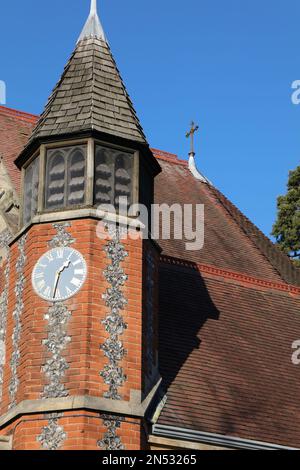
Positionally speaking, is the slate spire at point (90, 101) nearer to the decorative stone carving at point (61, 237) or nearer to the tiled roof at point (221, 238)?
the decorative stone carving at point (61, 237)

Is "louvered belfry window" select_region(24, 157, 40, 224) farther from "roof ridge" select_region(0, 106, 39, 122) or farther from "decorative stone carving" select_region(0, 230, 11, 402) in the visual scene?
"roof ridge" select_region(0, 106, 39, 122)

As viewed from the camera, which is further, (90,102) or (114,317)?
(90,102)

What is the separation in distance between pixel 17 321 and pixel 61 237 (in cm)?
146

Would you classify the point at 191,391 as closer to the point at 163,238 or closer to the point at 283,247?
the point at 163,238

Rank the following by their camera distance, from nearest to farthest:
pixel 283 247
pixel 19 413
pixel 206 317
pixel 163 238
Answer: pixel 19 413 → pixel 206 317 → pixel 163 238 → pixel 283 247

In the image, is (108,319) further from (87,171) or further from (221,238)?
(221,238)

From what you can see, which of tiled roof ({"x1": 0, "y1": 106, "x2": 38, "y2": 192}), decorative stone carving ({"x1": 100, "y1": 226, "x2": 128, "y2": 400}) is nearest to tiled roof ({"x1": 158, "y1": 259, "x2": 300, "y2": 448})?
decorative stone carving ({"x1": 100, "y1": 226, "x2": 128, "y2": 400})

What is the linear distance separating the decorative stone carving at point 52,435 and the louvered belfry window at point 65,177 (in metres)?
3.54

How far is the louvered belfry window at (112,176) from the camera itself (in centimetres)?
1669

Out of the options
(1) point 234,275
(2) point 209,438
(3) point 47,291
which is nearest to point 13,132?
(1) point 234,275

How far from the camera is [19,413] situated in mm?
14969

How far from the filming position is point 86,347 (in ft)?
49.5

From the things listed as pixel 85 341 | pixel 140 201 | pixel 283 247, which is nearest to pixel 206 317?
pixel 140 201

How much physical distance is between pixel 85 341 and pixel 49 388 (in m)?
0.84
